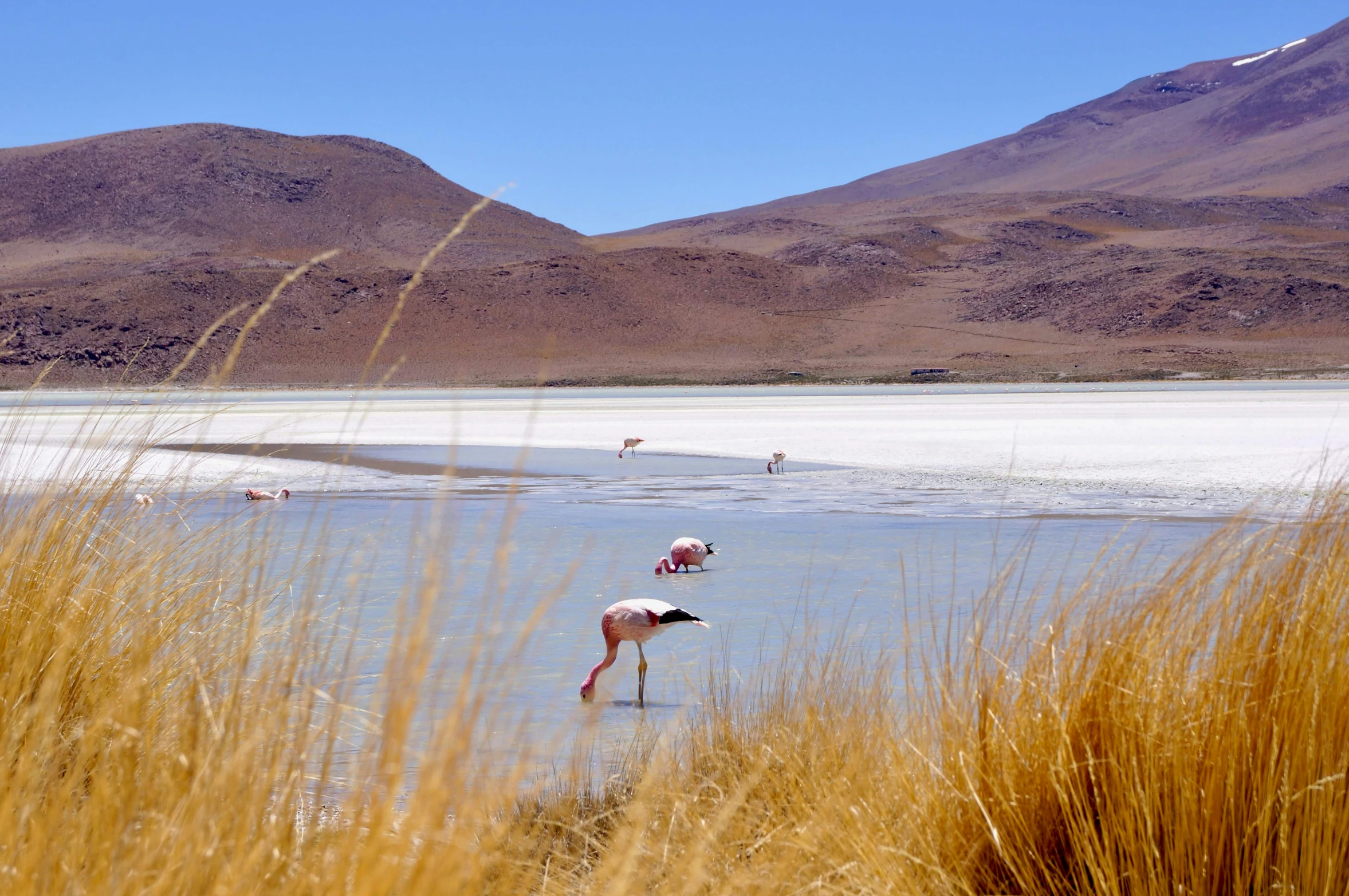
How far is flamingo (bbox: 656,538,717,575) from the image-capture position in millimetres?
7629

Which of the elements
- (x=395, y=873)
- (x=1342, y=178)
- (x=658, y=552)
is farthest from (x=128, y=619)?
(x=1342, y=178)

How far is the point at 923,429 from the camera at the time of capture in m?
22.3

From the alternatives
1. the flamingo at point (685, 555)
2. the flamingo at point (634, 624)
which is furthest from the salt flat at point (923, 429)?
the flamingo at point (685, 555)

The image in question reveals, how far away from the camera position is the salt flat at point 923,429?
13.3 meters

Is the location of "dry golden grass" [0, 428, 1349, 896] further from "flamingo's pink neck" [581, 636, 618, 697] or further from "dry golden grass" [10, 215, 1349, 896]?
"flamingo's pink neck" [581, 636, 618, 697]

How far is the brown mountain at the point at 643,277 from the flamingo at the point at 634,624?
29806 millimetres

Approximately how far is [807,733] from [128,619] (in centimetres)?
156

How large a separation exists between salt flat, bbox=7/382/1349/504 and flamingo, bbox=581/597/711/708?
3.71ft

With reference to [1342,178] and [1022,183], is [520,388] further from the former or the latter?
[1022,183]

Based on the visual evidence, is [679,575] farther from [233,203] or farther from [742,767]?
[233,203]

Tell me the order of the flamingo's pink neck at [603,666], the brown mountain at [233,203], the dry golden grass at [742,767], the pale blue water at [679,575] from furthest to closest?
the brown mountain at [233,203] < the flamingo's pink neck at [603,666] < the pale blue water at [679,575] < the dry golden grass at [742,767]

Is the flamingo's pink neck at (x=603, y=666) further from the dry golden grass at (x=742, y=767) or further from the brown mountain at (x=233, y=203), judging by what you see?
the brown mountain at (x=233, y=203)

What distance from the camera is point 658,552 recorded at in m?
8.96

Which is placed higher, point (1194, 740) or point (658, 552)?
point (1194, 740)
